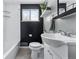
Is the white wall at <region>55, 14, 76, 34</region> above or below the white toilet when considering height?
above

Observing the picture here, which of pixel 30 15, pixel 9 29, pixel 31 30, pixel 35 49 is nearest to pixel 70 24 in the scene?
pixel 9 29

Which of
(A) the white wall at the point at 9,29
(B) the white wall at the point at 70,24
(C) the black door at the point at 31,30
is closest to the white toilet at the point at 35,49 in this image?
(A) the white wall at the point at 9,29

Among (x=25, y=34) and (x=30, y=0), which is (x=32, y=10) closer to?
(x=30, y=0)

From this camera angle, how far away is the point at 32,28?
484cm

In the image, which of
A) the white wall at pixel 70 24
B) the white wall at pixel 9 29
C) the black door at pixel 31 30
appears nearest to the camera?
the white wall at pixel 70 24

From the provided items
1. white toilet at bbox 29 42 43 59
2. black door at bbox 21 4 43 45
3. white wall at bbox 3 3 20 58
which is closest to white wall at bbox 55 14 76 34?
white wall at bbox 3 3 20 58

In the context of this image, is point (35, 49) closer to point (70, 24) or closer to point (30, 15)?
point (70, 24)

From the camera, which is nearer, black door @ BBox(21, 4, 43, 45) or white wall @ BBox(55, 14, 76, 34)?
white wall @ BBox(55, 14, 76, 34)

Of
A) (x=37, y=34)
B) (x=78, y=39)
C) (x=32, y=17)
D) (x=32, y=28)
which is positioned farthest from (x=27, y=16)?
(x=78, y=39)

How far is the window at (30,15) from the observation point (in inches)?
195

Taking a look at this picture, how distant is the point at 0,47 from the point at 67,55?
983mm

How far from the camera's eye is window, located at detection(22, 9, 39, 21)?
495 cm

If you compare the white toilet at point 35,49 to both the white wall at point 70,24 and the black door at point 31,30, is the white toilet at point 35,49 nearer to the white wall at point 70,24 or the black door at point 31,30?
the white wall at point 70,24

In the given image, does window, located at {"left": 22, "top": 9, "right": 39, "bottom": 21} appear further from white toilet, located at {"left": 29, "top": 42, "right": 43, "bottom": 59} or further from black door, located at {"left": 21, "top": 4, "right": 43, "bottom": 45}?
white toilet, located at {"left": 29, "top": 42, "right": 43, "bottom": 59}
